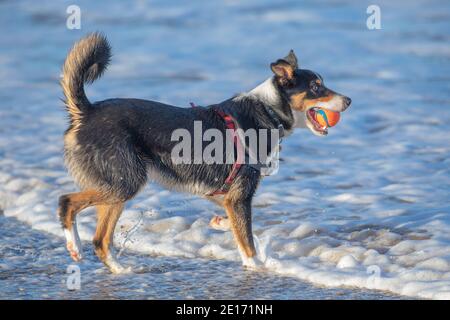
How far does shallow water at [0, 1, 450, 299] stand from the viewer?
5801 mm

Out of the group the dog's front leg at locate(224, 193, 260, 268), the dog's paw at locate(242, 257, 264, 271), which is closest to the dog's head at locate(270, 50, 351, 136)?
the dog's front leg at locate(224, 193, 260, 268)

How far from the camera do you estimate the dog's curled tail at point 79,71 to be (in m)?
5.59

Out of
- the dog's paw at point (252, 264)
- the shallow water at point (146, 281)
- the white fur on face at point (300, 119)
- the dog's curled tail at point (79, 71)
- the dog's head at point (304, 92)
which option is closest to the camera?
the shallow water at point (146, 281)

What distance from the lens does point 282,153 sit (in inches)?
351

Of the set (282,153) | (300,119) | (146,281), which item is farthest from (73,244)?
(282,153)

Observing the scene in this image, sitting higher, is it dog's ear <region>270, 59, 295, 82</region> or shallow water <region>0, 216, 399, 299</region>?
dog's ear <region>270, 59, 295, 82</region>

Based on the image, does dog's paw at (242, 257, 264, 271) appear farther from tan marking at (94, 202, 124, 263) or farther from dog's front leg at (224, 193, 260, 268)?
tan marking at (94, 202, 124, 263)

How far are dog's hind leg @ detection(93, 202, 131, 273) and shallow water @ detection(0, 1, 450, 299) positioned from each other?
99 millimetres

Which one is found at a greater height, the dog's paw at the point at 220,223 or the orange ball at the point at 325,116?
the orange ball at the point at 325,116

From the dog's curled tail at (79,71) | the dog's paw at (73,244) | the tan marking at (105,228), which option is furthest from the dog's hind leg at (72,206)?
the dog's curled tail at (79,71)

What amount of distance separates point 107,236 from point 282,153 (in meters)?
3.39

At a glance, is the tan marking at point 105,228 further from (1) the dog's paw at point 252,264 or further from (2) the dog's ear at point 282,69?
(2) the dog's ear at point 282,69
